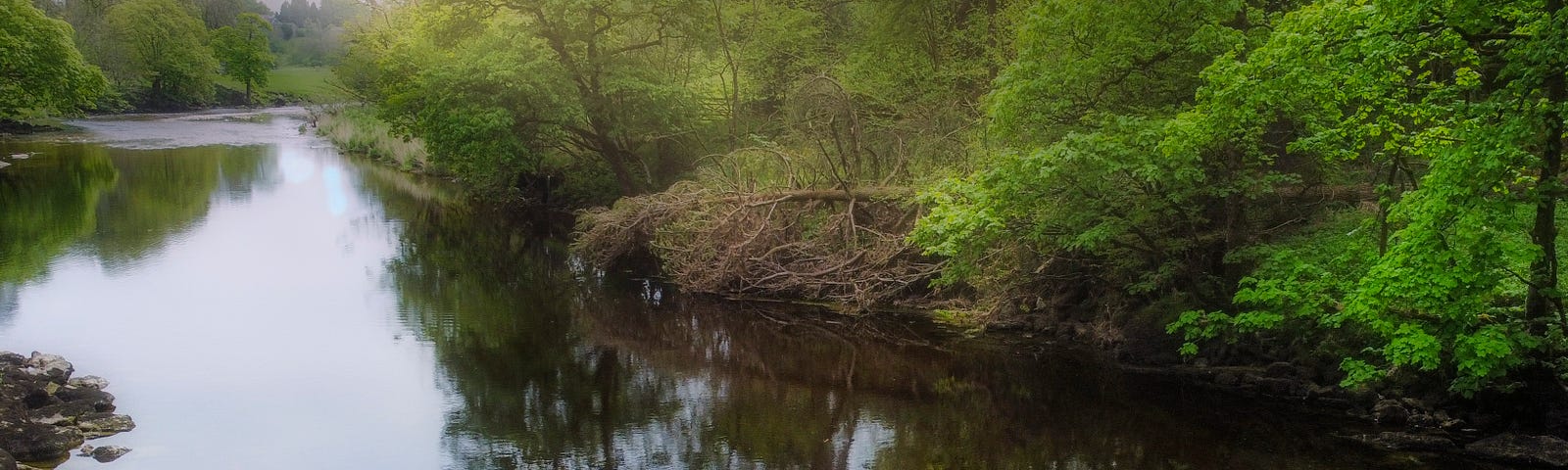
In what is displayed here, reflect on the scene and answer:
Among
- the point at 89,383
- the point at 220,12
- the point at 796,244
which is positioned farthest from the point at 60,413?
the point at 220,12

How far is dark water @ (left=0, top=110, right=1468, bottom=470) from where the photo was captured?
1103cm

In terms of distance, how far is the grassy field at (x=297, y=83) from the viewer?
273 feet

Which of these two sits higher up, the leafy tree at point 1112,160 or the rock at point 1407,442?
the leafy tree at point 1112,160

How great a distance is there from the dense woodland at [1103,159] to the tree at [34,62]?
63.1 ft

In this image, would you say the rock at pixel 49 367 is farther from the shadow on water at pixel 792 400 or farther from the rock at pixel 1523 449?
the rock at pixel 1523 449


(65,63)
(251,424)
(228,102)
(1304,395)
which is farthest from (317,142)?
(1304,395)

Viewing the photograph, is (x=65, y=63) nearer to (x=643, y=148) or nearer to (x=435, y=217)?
(x=435, y=217)

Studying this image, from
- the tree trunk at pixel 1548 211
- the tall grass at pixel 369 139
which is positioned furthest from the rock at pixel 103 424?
the tall grass at pixel 369 139

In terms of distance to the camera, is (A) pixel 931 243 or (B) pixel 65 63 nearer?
(A) pixel 931 243

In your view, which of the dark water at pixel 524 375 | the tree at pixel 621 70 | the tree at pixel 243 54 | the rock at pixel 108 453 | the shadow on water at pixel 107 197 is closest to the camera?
the rock at pixel 108 453

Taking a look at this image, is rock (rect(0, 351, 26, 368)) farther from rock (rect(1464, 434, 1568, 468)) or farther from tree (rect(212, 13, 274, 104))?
tree (rect(212, 13, 274, 104))

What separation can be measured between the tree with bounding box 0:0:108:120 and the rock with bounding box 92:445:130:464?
110ft

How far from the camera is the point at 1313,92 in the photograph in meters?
10.5

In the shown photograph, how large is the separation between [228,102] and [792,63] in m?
66.2
